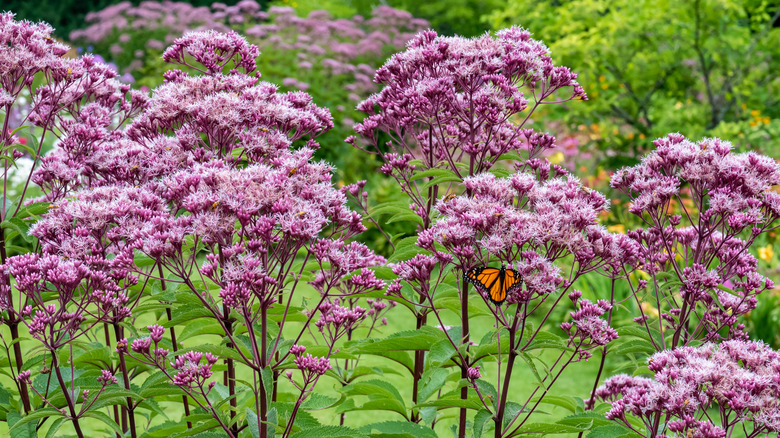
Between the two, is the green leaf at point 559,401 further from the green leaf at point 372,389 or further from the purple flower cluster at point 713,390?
the green leaf at point 372,389

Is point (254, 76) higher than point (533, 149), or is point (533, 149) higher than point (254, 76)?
point (254, 76)

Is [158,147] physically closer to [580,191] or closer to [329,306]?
[329,306]

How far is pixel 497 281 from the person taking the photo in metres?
2.71

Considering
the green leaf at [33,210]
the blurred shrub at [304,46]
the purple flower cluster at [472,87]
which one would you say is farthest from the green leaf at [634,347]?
the blurred shrub at [304,46]

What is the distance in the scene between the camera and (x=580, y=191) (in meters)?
2.96

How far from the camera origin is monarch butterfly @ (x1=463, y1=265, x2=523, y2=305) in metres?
2.68

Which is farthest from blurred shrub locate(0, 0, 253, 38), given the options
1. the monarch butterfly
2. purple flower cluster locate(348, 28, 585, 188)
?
the monarch butterfly


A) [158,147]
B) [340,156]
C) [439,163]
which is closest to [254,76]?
[158,147]

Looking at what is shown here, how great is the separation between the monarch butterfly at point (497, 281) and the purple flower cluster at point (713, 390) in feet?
1.87

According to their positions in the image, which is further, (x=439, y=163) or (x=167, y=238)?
(x=439, y=163)

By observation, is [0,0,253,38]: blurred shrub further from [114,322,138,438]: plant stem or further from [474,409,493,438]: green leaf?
[474,409,493,438]: green leaf

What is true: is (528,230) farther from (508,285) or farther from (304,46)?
(304,46)

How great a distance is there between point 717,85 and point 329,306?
373 inches

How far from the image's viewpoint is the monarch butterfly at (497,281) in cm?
268
